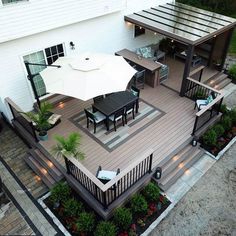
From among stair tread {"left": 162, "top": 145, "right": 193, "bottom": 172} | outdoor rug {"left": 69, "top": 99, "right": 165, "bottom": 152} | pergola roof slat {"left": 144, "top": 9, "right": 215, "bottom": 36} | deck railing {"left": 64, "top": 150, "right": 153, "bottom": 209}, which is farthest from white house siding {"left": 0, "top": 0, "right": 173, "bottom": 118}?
stair tread {"left": 162, "top": 145, "right": 193, "bottom": 172}

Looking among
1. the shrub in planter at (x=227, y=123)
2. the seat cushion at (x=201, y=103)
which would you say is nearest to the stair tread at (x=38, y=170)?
the seat cushion at (x=201, y=103)

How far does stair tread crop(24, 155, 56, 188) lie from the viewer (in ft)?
27.6

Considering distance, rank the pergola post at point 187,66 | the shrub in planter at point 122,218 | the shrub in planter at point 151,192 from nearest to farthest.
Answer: the shrub in planter at point 122,218 → the shrub in planter at point 151,192 → the pergola post at point 187,66

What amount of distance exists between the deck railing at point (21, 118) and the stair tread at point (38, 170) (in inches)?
29.3

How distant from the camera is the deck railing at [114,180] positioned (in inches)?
275

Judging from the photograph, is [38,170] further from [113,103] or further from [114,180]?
[113,103]

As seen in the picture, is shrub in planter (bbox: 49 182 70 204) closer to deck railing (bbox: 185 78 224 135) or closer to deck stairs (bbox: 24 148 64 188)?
deck stairs (bbox: 24 148 64 188)

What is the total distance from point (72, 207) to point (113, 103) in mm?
3962

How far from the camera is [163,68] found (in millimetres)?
11852

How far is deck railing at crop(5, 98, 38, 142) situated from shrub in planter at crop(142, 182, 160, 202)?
4228mm

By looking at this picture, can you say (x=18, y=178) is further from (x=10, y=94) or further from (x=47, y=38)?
(x=47, y=38)

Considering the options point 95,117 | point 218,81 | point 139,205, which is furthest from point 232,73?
point 139,205

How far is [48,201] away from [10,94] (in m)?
4.26

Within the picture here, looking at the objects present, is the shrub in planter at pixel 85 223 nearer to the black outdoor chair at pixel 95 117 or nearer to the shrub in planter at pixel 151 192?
the shrub in planter at pixel 151 192
